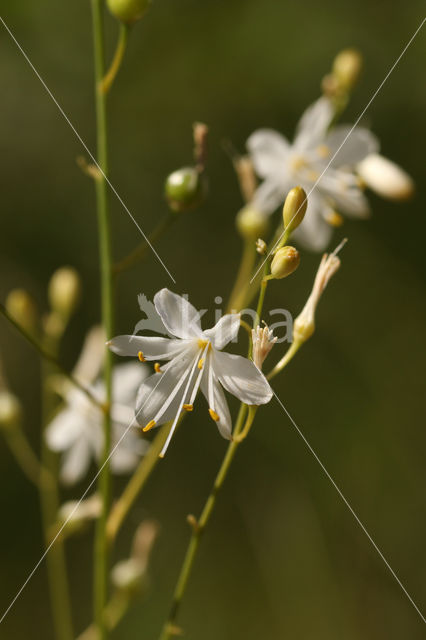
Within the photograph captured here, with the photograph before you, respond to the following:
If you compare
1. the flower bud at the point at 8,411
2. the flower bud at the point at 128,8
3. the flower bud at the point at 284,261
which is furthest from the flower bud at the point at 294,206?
the flower bud at the point at 8,411

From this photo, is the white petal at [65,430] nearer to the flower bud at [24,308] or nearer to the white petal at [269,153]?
the flower bud at [24,308]

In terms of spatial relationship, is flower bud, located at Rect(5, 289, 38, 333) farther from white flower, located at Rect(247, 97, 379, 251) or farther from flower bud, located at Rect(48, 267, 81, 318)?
white flower, located at Rect(247, 97, 379, 251)

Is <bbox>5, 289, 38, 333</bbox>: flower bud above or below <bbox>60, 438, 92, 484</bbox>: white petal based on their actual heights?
above

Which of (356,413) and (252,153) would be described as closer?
(252,153)

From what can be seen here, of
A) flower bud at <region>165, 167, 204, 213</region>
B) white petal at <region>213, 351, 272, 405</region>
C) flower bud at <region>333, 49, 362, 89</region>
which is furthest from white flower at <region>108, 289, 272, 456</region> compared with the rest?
flower bud at <region>333, 49, 362, 89</region>

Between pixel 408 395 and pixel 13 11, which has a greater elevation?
pixel 13 11

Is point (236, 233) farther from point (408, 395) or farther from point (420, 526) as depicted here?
point (420, 526)

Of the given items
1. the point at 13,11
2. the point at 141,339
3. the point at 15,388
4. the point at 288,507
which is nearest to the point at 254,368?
the point at 141,339
